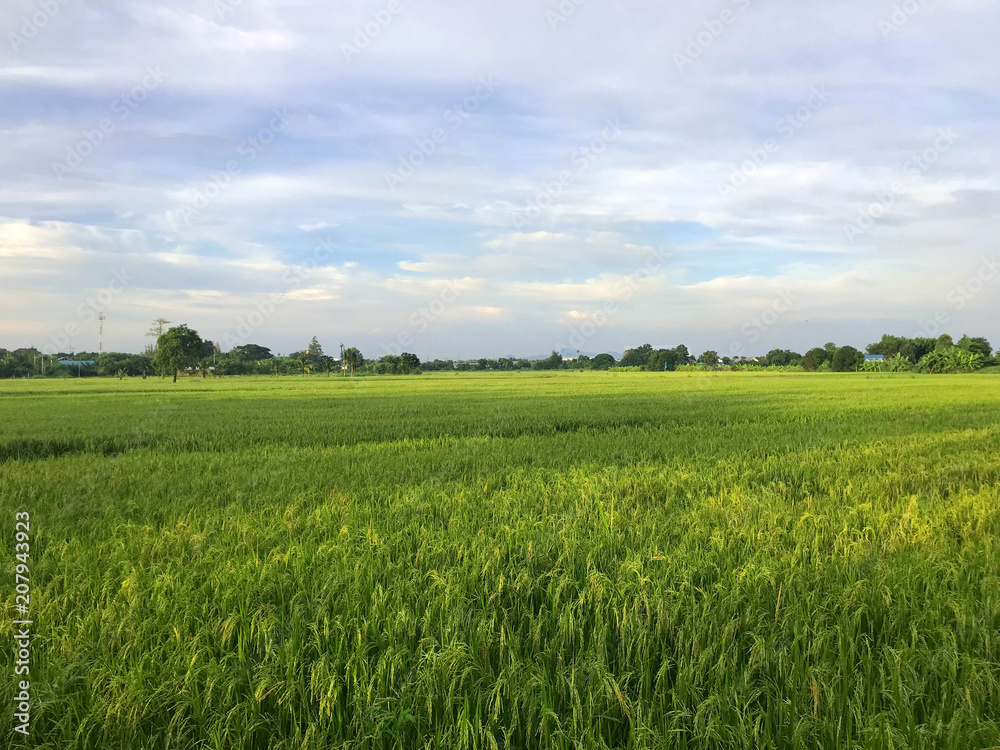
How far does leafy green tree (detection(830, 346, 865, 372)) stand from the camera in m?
104

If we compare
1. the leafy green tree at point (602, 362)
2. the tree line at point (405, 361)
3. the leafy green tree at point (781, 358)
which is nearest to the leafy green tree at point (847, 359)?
the tree line at point (405, 361)

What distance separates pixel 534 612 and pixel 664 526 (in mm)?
2093

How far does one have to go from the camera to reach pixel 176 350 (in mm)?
65312

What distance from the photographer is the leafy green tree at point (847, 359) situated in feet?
340

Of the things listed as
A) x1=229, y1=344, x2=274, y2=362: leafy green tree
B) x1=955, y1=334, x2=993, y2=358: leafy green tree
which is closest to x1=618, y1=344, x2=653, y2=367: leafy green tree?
x1=955, y1=334, x2=993, y2=358: leafy green tree

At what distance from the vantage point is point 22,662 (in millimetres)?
2846

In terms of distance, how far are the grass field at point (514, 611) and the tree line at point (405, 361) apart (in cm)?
7146

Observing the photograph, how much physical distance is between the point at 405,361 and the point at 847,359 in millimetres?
94698

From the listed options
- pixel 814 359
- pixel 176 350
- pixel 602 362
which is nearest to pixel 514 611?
pixel 176 350

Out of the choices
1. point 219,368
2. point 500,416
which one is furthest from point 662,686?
point 219,368

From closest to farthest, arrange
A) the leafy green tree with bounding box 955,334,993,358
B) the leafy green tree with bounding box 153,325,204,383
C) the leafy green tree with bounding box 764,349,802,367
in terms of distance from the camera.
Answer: the leafy green tree with bounding box 153,325,204,383
the leafy green tree with bounding box 955,334,993,358
the leafy green tree with bounding box 764,349,802,367

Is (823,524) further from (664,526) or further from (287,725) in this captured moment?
(287,725)

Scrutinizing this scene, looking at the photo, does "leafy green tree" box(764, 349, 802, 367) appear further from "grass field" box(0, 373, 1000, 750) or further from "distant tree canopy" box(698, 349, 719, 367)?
"grass field" box(0, 373, 1000, 750)

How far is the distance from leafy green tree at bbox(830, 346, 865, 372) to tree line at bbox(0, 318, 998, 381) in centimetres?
17
